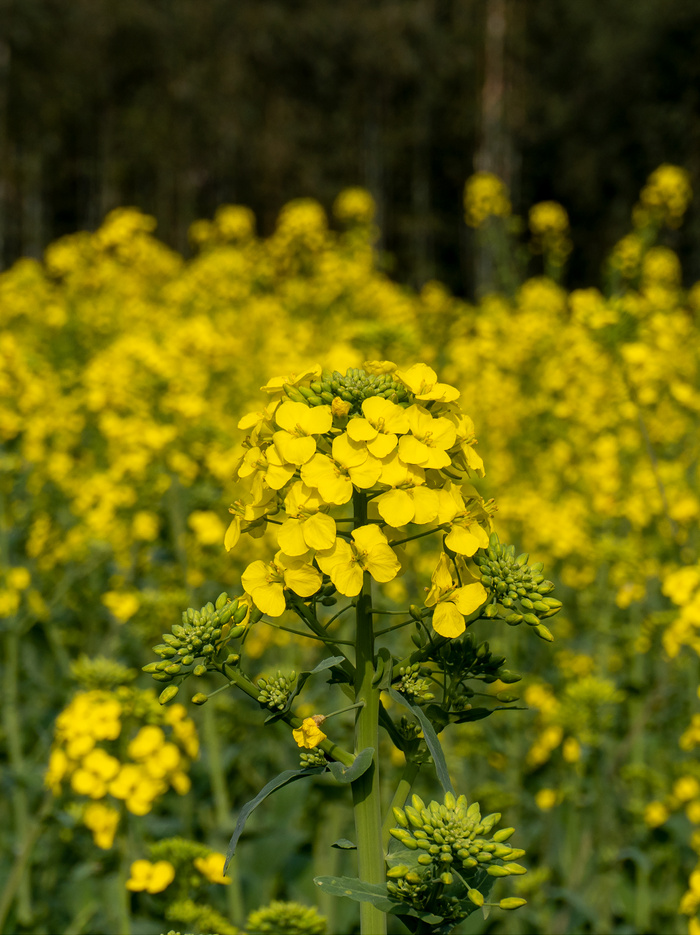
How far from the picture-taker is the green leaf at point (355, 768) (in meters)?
1.21

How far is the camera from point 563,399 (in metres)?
5.57

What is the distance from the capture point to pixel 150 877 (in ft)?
6.66

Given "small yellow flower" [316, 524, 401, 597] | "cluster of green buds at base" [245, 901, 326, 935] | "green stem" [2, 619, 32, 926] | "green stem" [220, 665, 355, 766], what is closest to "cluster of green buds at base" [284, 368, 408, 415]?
"small yellow flower" [316, 524, 401, 597]

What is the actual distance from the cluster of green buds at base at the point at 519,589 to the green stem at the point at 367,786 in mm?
185

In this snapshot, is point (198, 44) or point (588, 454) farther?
point (198, 44)

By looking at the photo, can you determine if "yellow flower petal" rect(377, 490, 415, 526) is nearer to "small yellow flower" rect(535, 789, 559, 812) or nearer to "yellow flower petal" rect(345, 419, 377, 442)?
"yellow flower petal" rect(345, 419, 377, 442)

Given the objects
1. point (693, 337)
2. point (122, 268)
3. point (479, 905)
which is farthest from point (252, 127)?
point (479, 905)

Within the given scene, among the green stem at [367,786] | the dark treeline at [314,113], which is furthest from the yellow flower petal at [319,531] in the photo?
the dark treeline at [314,113]

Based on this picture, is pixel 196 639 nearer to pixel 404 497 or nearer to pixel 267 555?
pixel 404 497

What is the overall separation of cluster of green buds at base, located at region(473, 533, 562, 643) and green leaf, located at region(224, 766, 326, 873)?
35 cm

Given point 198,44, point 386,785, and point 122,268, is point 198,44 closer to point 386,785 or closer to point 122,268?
point 122,268

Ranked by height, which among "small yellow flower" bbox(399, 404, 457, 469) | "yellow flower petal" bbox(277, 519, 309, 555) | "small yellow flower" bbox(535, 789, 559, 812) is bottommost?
"small yellow flower" bbox(535, 789, 559, 812)

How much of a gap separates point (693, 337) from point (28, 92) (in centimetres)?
2704

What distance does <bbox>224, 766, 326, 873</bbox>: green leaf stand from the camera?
1096 mm
